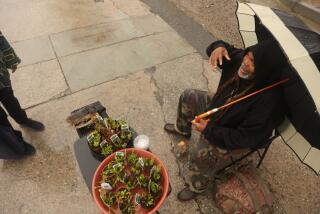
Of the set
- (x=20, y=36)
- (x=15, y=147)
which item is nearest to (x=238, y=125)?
(x=15, y=147)

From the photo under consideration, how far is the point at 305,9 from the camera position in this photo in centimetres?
597

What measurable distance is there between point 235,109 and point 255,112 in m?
0.18

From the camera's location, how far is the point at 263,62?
82.5 inches

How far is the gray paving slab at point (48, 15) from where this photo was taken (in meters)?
4.98

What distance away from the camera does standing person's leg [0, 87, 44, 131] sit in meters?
2.90

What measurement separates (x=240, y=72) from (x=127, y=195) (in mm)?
1365

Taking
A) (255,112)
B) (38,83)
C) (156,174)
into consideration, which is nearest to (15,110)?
(38,83)

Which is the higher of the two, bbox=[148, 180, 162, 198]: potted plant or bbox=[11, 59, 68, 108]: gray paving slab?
bbox=[148, 180, 162, 198]: potted plant

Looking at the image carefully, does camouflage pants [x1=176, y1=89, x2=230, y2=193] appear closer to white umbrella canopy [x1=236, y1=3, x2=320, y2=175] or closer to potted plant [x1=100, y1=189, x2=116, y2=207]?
white umbrella canopy [x1=236, y1=3, x2=320, y2=175]

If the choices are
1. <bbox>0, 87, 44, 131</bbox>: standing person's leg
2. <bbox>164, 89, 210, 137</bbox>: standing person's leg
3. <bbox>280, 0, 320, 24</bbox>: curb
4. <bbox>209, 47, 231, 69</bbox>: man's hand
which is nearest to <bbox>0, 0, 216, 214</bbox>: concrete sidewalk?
<bbox>0, 87, 44, 131</bbox>: standing person's leg

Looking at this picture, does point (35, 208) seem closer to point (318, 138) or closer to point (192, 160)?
point (192, 160)

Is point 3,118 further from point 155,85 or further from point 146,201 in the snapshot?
point 155,85

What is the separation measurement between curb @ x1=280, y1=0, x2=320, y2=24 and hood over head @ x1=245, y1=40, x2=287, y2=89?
15.3 ft

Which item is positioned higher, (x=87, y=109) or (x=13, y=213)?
(x=87, y=109)
